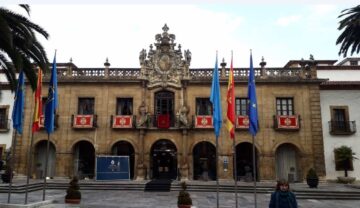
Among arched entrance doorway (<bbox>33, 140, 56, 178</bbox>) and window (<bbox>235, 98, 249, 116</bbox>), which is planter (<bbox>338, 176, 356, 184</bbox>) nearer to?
window (<bbox>235, 98, 249, 116</bbox>)

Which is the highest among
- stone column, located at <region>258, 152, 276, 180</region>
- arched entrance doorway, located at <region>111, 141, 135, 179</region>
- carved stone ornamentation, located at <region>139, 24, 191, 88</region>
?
carved stone ornamentation, located at <region>139, 24, 191, 88</region>

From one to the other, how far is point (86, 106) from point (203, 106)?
10697 mm

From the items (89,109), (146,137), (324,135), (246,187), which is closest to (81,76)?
(89,109)

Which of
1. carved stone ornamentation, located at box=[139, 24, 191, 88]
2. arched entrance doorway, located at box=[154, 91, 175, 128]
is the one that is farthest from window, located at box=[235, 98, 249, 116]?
arched entrance doorway, located at box=[154, 91, 175, 128]

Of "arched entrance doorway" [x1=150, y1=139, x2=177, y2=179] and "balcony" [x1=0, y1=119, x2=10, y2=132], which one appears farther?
"balcony" [x1=0, y1=119, x2=10, y2=132]

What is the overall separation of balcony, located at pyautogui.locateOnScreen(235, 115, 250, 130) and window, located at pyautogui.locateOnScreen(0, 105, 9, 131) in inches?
818

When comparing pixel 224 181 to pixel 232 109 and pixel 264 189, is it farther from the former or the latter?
pixel 232 109

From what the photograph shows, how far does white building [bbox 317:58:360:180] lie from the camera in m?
28.7

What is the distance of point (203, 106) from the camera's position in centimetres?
2995

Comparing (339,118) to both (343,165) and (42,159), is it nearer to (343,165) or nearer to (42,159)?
(343,165)

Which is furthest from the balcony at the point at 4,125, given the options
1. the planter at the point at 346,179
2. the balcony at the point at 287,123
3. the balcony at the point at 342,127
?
the planter at the point at 346,179

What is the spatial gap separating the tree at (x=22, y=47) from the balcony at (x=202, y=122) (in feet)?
49.8

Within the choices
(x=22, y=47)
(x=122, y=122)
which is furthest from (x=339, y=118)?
(x=22, y=47)

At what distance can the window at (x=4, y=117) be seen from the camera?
3035 cm
